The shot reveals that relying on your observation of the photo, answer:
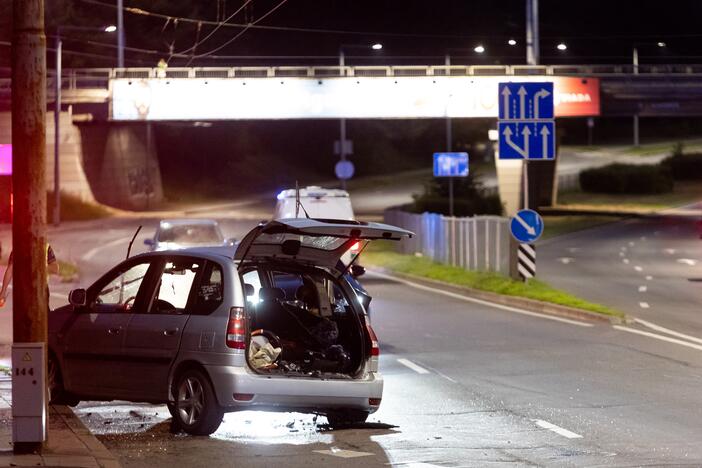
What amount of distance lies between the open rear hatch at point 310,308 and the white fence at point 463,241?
1850 cm

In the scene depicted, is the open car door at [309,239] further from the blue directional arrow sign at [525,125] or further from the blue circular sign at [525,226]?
the blue circular sign at [525,226]

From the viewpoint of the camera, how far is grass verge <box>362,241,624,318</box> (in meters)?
24.5

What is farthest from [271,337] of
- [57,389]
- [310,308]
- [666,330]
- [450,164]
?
[450,164]

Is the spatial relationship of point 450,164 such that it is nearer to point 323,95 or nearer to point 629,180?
point 323,95

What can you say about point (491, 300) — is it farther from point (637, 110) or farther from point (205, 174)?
point (205, 174)

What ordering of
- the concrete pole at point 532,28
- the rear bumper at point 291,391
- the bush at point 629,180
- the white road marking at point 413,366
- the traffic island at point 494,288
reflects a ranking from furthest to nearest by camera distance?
the bush at point 629,180, the concrete pole at point 532,28, the traffic island at point 494,288, the white road marking at point 413,366, the rear bumper at point 291,391

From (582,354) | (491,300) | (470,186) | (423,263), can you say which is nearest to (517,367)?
(582,354)

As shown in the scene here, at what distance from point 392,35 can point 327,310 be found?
285 feet

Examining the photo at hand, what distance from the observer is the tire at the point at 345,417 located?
37.7 feet

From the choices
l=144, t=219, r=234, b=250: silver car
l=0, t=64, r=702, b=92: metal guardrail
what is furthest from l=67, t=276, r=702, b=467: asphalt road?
l=0, t=64, r=702, b=92: metal guardrail

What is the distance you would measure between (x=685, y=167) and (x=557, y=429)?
85.1 metres

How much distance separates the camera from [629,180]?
81.9m

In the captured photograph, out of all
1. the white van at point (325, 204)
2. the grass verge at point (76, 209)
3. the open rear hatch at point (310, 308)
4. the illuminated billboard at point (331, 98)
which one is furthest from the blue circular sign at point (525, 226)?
the grass verge at point (76, 209)

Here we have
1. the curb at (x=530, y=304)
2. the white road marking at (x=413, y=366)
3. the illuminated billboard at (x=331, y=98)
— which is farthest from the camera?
the illuminated billboard at (x=331, y=98)
